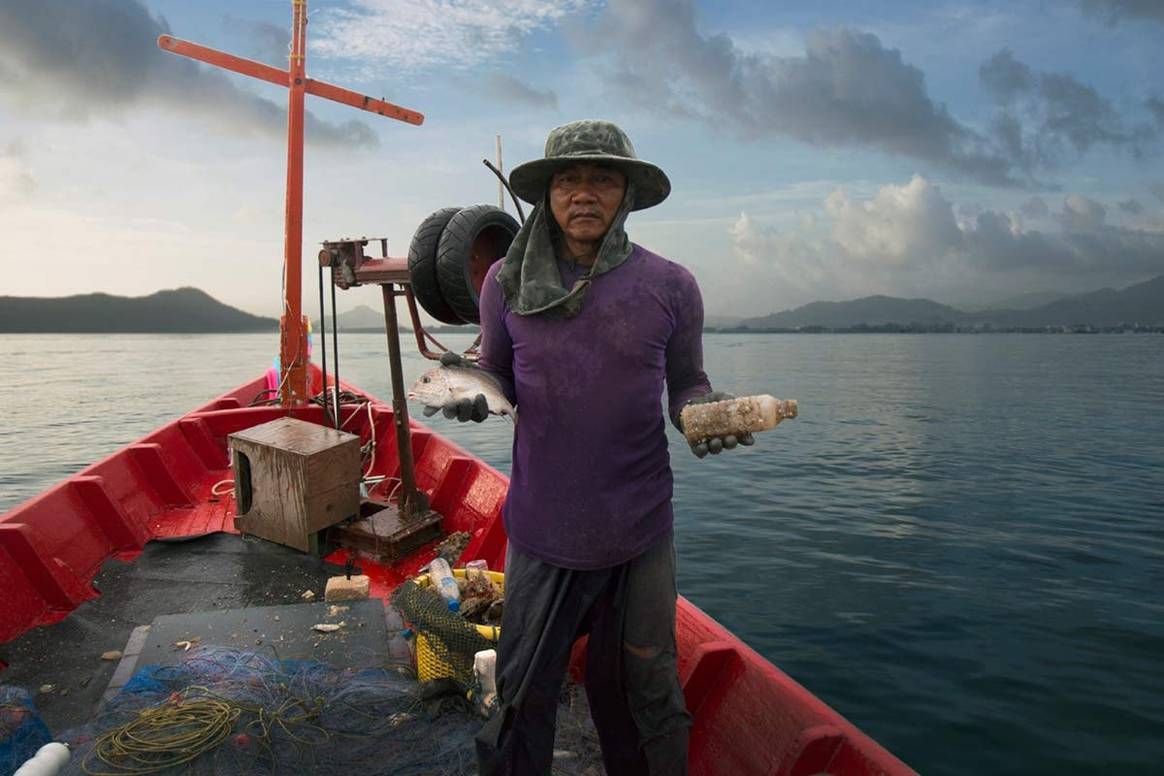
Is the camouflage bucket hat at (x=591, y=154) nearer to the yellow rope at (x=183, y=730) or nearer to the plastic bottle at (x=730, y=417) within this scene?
the plastic bottle at (x=730, y=417)

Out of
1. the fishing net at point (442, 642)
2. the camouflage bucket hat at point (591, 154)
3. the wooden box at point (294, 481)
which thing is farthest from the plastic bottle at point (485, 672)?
the wooden box at point (294, 481)

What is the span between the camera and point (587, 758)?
126 inches

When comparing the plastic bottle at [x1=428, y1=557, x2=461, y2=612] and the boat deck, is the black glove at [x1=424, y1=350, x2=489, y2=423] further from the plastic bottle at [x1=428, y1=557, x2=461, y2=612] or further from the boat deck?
the boat deck

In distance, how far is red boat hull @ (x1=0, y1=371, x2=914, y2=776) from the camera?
2.89 m

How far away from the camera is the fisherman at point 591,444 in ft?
7.44

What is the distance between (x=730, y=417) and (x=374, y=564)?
421 cm

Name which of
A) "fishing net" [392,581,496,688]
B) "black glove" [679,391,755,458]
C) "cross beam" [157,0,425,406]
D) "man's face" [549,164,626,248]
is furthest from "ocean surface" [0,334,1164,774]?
"cross beam" [157,0,425,406]

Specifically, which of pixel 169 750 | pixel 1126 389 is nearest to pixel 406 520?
pixel 169 750

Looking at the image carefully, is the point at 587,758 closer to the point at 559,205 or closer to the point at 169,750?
the point at 169,750

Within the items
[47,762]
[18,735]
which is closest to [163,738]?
[47,762]

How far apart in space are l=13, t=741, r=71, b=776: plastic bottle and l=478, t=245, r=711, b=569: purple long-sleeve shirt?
2.21 meters

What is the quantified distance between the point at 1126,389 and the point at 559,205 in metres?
44.2

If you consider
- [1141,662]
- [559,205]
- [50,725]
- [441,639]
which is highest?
[559,205]

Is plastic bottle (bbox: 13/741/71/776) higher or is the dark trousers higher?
Result: the dark trousers
